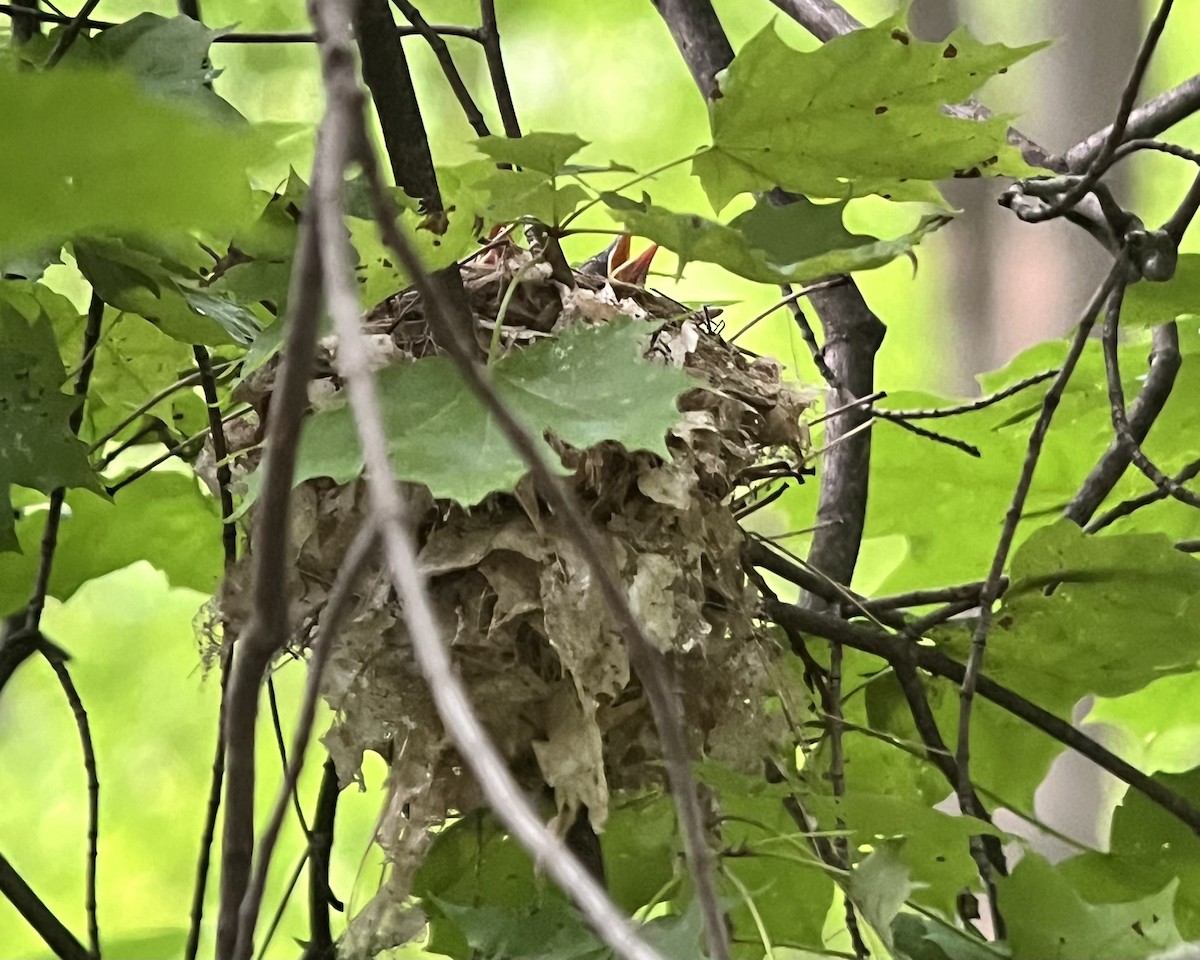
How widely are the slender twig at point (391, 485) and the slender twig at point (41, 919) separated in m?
0.48

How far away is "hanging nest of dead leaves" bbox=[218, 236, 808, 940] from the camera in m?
0.41

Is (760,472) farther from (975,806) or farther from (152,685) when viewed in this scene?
(152,685)

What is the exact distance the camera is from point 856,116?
422 millimetres

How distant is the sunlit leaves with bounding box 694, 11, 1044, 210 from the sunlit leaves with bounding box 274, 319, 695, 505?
0.10 meters

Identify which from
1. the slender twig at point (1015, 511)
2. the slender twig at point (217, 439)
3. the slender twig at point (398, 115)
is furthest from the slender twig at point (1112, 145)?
the slender twig at point (217, 439)

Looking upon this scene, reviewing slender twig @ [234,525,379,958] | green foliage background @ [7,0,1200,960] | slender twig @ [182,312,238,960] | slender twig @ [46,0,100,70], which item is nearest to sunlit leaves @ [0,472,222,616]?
green foliage background @ [7,0,1200,960]

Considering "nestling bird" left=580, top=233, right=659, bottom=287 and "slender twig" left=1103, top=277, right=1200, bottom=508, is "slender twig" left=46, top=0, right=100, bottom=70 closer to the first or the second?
"nestling bird" left=580, top=233, right=659, bottom=287

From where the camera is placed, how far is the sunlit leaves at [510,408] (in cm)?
34

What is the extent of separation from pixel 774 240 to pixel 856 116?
0.06m

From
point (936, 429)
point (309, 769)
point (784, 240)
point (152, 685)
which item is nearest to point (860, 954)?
point (784, 240)

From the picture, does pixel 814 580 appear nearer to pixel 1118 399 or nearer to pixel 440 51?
pixel 1118 399

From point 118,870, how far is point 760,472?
2.38ft

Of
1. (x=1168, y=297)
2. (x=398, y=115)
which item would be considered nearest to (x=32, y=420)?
(x=398, y=115)

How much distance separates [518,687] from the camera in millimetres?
435
